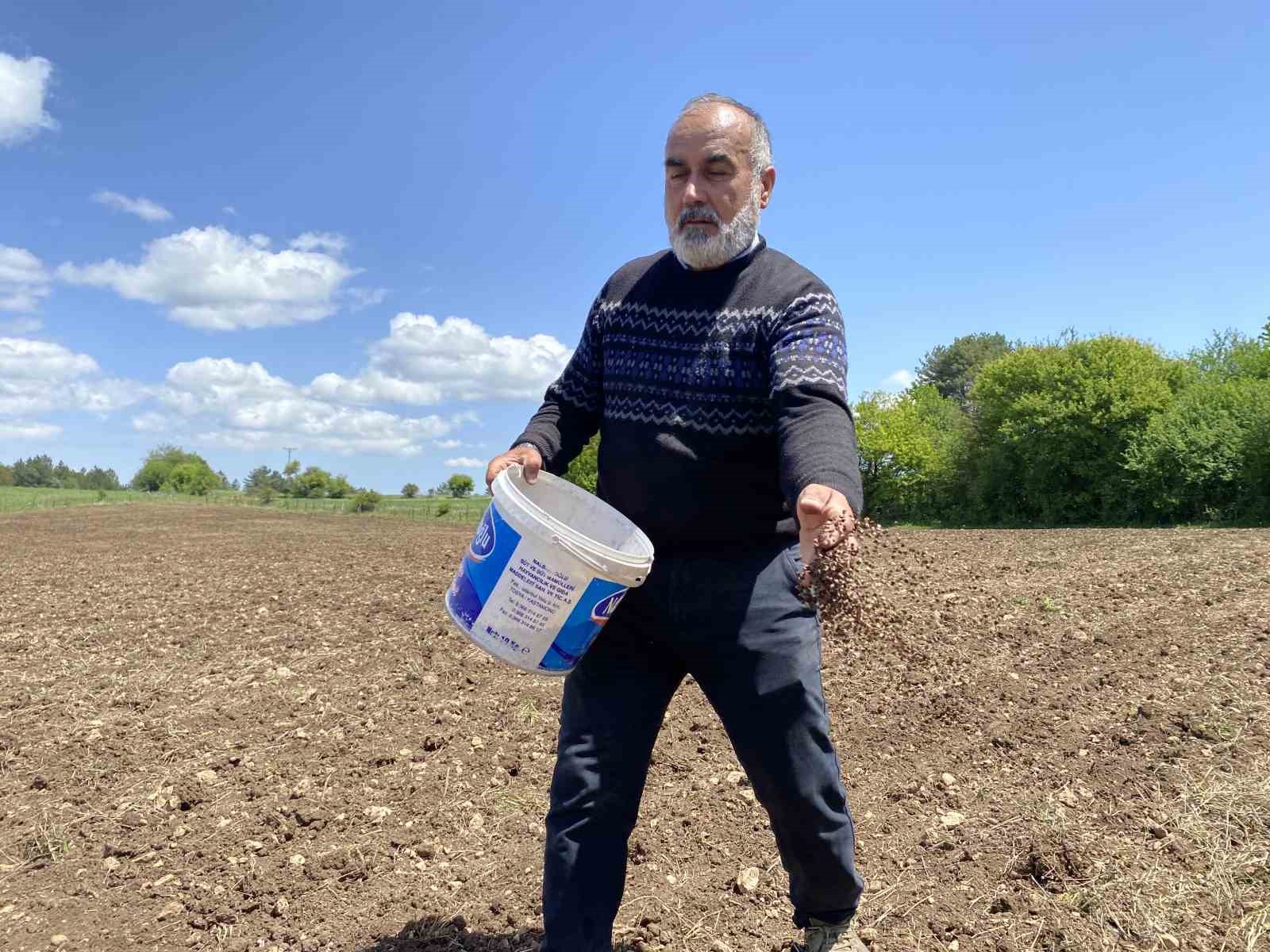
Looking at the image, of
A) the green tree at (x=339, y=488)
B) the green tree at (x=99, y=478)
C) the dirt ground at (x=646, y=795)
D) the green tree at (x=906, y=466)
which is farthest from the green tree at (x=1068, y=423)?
the green tree at (x=99, y=478)

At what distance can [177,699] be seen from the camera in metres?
5.77

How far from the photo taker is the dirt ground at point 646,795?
3105 mm

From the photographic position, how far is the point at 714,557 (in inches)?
85.3

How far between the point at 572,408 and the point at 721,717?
0.88 metres

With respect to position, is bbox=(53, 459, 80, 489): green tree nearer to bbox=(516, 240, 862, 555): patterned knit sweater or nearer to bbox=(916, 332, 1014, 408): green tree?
bbox=(916, 332, 1014, 408): green tree

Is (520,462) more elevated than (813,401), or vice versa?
(813,401)

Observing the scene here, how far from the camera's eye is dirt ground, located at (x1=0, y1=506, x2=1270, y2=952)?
3.11 metres

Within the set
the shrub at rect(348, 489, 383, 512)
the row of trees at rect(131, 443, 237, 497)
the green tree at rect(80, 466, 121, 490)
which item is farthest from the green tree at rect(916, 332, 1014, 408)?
the green tree at rect(80, 466, 121, 490)

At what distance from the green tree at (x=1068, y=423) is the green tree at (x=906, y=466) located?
1745mm

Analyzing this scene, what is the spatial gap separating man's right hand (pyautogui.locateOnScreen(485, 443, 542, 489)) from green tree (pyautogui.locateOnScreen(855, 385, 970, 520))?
97.4 ft

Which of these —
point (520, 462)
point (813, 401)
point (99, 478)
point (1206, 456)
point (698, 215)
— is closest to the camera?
point (813, 401)

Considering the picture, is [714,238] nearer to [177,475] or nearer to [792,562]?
[792,562]

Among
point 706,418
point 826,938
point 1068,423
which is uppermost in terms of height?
→ point 1068,423

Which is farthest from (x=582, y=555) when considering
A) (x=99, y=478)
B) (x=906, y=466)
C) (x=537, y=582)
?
(x=99, y=478)
